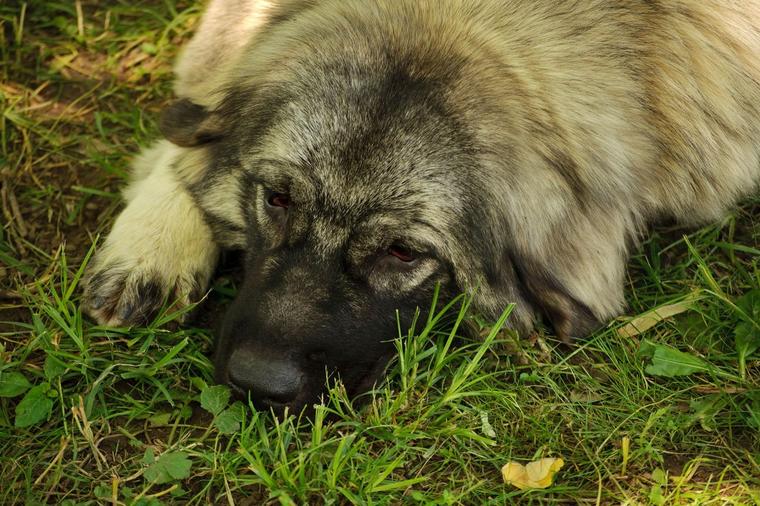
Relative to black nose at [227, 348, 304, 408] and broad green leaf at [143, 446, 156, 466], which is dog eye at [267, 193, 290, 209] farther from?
broad green leaf at [143, 446, 156, 466]

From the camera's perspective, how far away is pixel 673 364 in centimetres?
281

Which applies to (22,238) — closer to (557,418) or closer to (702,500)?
(557,418)

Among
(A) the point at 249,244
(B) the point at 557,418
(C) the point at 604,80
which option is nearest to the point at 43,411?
(A) the point at 249,244

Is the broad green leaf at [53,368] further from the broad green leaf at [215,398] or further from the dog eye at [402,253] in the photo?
the dog eye at [402,253]

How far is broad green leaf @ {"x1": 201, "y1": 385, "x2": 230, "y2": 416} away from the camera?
103 inches

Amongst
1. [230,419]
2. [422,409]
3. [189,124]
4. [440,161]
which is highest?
[440,161]

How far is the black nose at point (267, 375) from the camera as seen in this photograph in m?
2.46

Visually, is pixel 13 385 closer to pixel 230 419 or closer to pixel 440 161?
pixel 230 419

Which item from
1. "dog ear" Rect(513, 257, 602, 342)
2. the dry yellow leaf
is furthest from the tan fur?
the dry yellow leaf

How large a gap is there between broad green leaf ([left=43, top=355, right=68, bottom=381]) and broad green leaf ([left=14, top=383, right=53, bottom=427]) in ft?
0.15

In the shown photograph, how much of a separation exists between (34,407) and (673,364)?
1.97m

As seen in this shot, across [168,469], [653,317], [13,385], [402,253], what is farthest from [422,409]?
[13,385]

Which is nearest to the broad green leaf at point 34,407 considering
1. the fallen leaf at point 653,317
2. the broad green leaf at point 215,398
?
the broad green leaf at point 215,398

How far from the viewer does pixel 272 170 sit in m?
2.58
